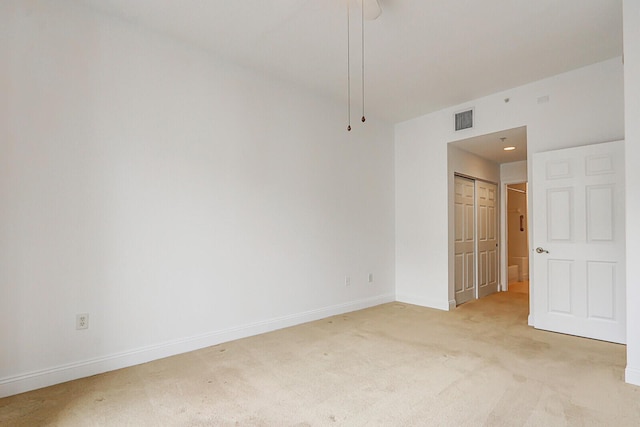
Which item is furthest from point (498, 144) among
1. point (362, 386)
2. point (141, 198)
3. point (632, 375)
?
point (141, 198)

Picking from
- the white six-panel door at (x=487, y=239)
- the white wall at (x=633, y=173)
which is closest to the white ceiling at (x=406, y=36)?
the white wall at (x=633, y=173)

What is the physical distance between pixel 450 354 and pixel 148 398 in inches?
97.8

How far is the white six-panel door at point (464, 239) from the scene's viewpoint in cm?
518

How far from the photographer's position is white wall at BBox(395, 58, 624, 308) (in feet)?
11.9

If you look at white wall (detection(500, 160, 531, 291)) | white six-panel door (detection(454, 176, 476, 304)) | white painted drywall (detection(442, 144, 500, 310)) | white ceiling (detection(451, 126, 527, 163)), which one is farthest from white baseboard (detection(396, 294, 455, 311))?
white ceiling (detection(451, 126, 527, 163))

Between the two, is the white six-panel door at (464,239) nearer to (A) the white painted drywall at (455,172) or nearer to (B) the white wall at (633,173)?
(A) the white painted drywall at (455,172)

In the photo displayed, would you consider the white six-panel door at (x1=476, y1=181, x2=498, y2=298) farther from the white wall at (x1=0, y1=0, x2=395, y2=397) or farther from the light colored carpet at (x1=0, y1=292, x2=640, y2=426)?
the white wall at (x1=0, y1=0, x2=395, y2=397)

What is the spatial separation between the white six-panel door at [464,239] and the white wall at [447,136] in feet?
1.33

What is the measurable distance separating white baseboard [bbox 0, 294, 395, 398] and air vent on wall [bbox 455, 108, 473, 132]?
120 inches

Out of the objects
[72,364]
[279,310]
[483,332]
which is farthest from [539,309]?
[72,364]

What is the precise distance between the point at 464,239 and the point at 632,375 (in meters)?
→ 2.94

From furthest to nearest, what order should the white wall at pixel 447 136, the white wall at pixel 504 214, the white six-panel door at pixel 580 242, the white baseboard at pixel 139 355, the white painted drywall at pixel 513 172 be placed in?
the white wall at pixel 504 214
the white painted drywall at pixel 513 172
the white wall at pixel 447 136
the white six-panel door at pixel 580 242
the white baseboard at pixel 139 355

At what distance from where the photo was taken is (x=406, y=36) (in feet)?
10.3

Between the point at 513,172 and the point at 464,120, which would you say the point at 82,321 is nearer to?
the point at 464,120
